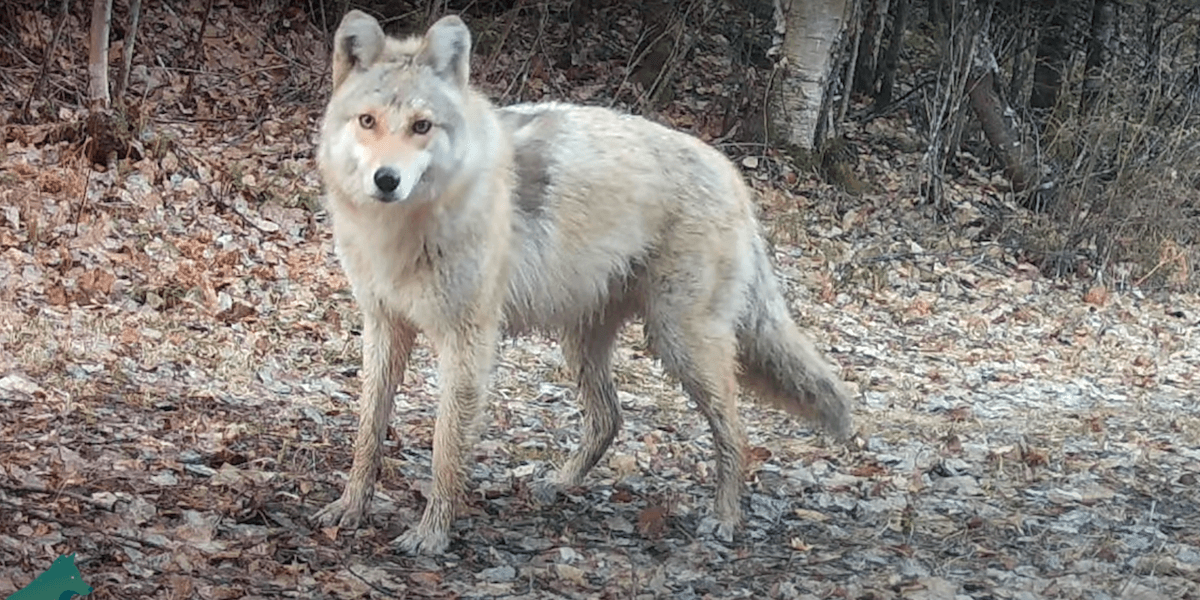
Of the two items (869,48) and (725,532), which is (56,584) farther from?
(869,48)

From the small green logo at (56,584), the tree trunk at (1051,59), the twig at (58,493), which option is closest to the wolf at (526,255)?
the twig at (58,493)

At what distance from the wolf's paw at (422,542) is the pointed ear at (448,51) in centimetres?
159

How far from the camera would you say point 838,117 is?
13977 millimetres

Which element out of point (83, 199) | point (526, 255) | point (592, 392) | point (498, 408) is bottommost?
point (498, 408)

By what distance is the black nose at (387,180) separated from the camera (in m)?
4.71

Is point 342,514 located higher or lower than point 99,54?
lower

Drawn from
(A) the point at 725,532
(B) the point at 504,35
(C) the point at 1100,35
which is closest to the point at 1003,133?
(C) the point at 1100,35

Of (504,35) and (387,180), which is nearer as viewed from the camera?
(387,180)

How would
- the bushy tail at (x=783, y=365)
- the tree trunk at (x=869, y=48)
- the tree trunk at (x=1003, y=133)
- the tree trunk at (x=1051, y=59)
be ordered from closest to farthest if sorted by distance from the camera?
the bushy tail at (x=783, y=365)
the tree trunk at (x=1003, y=133)
the tree trunk at (x=1051, y=59)
the tree trunk at (x=869, y=48)

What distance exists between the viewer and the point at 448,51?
5.09 meters

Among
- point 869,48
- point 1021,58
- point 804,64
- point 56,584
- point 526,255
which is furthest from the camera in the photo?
point 869,48

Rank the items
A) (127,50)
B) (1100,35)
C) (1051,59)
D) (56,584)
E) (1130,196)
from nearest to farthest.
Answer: (56,584), (127,50), (1130,196), (1100,35), (1051,59)

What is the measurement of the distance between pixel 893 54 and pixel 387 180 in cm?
1152

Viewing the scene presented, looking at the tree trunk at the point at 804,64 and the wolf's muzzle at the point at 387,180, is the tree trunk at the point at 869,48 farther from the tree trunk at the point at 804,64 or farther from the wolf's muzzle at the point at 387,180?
the wolf's muzzle at the point at 387,180
